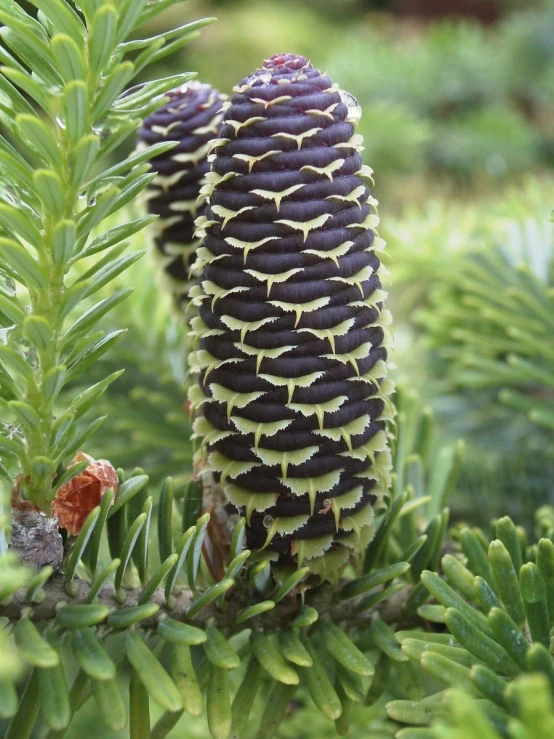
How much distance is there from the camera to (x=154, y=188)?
56 cm

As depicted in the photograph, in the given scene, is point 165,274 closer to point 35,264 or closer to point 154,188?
point 154,188

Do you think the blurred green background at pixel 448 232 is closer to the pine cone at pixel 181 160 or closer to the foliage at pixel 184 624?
the pine cone at pixel 181 160

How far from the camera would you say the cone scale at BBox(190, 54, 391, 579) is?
0.40 metres

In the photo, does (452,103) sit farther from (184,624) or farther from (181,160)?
(184,624)

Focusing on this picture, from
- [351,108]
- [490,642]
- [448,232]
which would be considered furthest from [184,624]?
[448,232]

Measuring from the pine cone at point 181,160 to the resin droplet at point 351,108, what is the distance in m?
0.12

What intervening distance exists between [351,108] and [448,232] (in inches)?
22.3

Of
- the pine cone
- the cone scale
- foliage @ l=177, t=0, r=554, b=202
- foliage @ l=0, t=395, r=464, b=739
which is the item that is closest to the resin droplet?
the cone scale

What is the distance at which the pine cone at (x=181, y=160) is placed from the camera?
538 mm

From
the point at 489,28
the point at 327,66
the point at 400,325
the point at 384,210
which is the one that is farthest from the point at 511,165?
the point at 489,28

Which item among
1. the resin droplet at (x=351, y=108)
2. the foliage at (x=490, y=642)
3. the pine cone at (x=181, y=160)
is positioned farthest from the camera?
the pine cone at (x=181, y=160)

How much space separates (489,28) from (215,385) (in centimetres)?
211

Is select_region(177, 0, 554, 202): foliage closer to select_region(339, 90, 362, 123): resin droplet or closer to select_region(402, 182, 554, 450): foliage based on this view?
select_region(402, 182, 554, 450): foliage

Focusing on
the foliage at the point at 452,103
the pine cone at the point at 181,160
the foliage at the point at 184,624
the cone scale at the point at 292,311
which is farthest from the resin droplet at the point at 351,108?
the foliage at the point at 452,103
